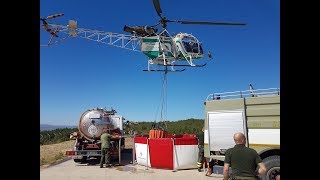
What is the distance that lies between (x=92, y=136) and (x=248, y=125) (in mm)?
9538

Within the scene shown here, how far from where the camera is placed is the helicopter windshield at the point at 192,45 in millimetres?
24984

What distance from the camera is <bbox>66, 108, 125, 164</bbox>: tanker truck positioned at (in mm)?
16641

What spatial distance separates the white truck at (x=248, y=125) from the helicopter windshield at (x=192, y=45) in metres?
14.2

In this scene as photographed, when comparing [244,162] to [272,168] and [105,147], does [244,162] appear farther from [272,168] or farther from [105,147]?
[105,147]

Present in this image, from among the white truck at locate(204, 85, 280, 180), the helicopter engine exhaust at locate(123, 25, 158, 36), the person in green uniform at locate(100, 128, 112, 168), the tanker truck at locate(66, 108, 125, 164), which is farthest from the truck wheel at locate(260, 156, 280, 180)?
the helicopter engine exhaust at locate(123, 25, 158, 36)

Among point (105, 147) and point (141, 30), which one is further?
point (141, 30)

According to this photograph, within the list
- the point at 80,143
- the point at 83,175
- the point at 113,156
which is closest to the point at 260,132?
the point at 83,175

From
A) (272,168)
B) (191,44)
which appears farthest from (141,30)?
(272,168)

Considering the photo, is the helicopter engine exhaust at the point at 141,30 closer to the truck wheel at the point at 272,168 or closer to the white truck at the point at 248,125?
the white truck at the point at 248,125

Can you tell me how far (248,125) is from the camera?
9805 mm

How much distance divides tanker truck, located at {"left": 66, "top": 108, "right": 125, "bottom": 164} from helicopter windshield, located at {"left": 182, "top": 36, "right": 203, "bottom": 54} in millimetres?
8630
